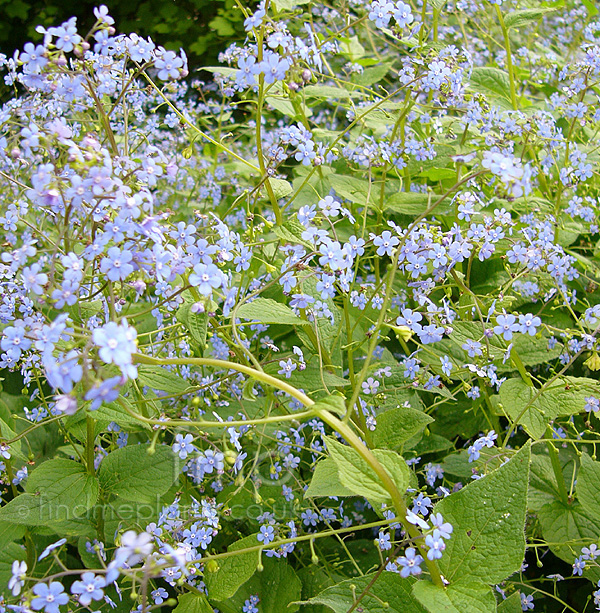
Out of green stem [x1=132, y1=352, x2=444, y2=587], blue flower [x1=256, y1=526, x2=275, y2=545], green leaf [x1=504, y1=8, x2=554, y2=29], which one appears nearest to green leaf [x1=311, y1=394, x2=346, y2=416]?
green stem [x1=132, y1=352, x2=444, y2=587]

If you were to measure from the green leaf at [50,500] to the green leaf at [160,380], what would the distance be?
347mm

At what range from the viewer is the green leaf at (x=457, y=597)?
1339 mm

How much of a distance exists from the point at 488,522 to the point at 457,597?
21cm

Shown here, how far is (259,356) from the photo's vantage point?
2438 mm

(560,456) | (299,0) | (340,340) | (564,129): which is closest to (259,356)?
(340,340)

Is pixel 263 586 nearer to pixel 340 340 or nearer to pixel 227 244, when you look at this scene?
pixel 340 340

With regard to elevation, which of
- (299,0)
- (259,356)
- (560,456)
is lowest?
(560,456)

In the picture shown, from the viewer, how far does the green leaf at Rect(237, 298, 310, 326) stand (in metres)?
1.63

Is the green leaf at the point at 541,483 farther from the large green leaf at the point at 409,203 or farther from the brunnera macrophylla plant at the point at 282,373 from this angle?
the large green leaf at the point at 409,203

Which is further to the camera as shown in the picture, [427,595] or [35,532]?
[35,532]

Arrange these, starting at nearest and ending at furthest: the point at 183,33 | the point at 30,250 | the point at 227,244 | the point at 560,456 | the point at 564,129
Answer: the point at 30,250
the point at 227,244
the point at 560,456
the point at 564,129
the point at 183,33

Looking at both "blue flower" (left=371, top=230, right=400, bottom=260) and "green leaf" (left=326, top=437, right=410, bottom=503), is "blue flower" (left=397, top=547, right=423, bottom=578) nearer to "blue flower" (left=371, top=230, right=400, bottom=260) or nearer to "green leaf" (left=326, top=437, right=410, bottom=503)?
"green leaf" (left=326, top=437, right=410, bottom=503)

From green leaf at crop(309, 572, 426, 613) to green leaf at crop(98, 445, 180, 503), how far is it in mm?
581

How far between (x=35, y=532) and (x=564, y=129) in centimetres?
322
